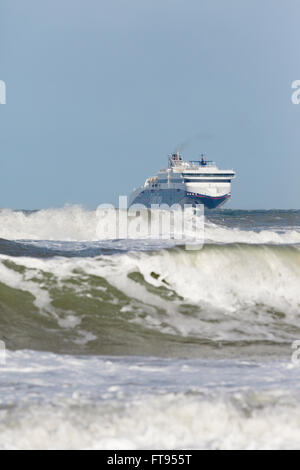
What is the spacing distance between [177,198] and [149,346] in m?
77.0

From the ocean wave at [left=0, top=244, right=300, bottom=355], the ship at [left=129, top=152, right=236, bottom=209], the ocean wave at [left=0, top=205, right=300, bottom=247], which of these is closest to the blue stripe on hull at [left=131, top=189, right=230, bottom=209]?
the ship at [left=129, top=152, right=236, bottom=209]

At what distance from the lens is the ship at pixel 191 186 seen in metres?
84.4

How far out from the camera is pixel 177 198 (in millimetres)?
85938

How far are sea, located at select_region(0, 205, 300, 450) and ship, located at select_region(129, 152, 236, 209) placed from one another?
6669cm

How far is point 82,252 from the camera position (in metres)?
16.0

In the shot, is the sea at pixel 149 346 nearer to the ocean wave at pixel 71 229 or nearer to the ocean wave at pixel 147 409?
the ocean wave at pixel 147 409

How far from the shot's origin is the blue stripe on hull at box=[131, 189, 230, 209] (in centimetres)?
8381

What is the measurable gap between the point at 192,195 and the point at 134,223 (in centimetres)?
5623

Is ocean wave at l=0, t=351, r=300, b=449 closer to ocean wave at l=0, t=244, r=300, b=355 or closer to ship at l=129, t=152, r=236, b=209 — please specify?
ocean wave at l=0, t=244, r=300, b=355

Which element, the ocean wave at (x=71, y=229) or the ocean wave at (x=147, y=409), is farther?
the ocean wave at (x=71, y=229)

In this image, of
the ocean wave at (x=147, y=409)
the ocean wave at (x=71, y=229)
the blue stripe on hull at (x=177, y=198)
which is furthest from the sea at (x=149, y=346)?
the blue stripe on hull at (x=177, y=198)

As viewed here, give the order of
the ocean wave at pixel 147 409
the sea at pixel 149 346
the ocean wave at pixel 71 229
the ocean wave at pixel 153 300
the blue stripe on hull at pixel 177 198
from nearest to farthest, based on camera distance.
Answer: the ocean wave at pixel 147 409 < the sea at pixel 149 346 < the ocean wave at pixel 153 300 < the ocean wave at pixel 71 229 < the blue stripe on hull at pixel 177 198
